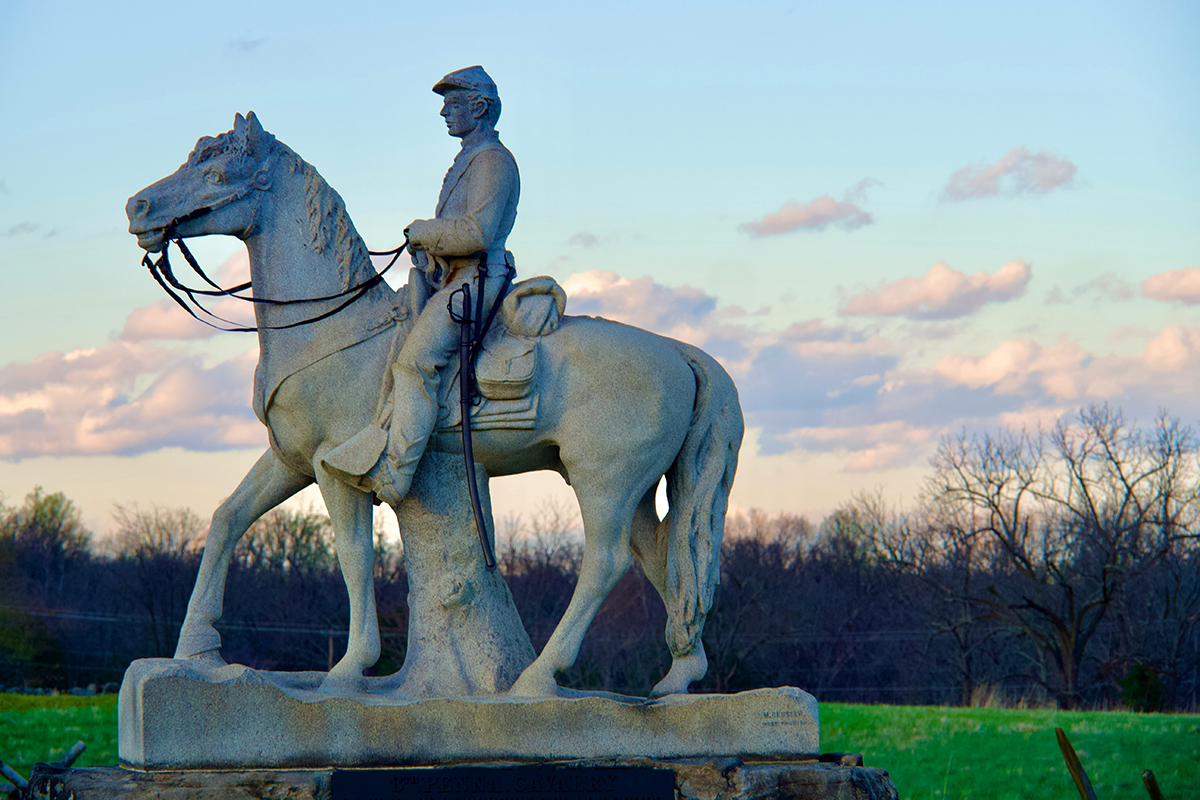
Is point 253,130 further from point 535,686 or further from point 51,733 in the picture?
point 51,733

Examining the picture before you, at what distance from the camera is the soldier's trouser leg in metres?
4.72

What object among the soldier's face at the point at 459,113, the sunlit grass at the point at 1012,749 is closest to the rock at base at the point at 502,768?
the soldier's face at the point at 459,113

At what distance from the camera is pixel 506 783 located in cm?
444

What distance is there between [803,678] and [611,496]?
87.3ft

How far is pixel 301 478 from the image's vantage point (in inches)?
200

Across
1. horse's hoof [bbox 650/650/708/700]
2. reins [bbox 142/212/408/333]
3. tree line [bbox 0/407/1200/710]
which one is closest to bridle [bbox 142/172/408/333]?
reins [bbox 142/212/408/333]

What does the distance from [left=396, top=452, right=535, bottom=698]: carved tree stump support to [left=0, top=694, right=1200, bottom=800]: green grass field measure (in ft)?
24.1

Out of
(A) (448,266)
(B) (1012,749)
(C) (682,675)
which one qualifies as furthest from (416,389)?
(B) (1012,749)

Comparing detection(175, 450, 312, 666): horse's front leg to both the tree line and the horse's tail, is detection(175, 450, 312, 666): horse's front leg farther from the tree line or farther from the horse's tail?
the tree line

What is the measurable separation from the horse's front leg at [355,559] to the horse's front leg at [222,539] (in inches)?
10.5

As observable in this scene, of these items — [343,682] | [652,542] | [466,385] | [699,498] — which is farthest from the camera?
[652,542]

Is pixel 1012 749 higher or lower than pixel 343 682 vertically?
lower

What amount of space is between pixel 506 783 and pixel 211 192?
259 cm

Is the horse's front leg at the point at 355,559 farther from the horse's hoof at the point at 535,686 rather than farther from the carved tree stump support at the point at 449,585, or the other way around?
the horse's hoof at the point at 535,686
